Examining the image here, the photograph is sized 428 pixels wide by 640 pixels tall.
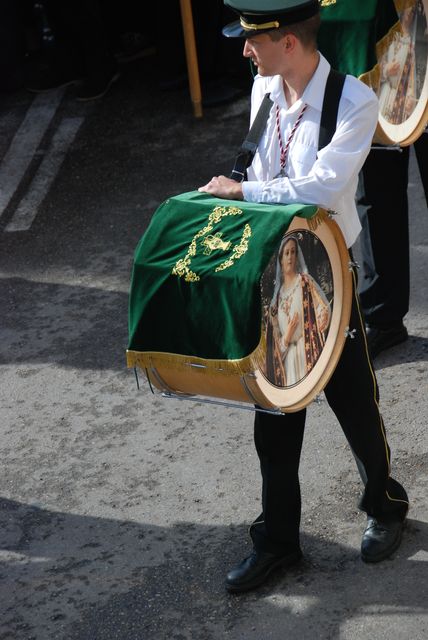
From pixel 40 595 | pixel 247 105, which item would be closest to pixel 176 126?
pixel 247 105

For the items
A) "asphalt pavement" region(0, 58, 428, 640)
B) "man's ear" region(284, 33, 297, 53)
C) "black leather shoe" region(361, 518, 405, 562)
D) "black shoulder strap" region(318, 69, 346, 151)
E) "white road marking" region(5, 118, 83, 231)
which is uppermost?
"man's ear" region(284, 33, 297, 53)

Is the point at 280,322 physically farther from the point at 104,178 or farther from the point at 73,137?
the point at 73,137

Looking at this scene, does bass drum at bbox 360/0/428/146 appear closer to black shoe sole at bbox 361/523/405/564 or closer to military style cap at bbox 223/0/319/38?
military style cap at bbox 223/0/319/38

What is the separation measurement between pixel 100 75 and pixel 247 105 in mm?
1168

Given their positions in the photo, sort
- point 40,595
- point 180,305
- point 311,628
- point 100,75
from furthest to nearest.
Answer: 1. point 100,75
2. point 40,595
3. point 311,628
4. point 180,305

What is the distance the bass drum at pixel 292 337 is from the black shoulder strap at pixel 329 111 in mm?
219

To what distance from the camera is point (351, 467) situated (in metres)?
4.53

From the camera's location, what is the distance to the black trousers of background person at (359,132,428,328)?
16.5 feet

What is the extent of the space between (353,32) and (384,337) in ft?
4.65

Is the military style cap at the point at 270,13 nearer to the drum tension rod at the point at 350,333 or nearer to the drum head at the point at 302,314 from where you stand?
the drum head at the point at 302,314

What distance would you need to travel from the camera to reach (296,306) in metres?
3.51

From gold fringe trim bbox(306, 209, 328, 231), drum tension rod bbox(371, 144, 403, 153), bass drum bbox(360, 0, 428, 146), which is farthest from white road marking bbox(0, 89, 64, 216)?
gold fringe trim bbox(306, 209, 328, 231)

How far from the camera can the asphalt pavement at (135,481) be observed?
3.84 metres

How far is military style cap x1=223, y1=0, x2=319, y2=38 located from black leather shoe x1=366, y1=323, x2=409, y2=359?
2.03 meters
